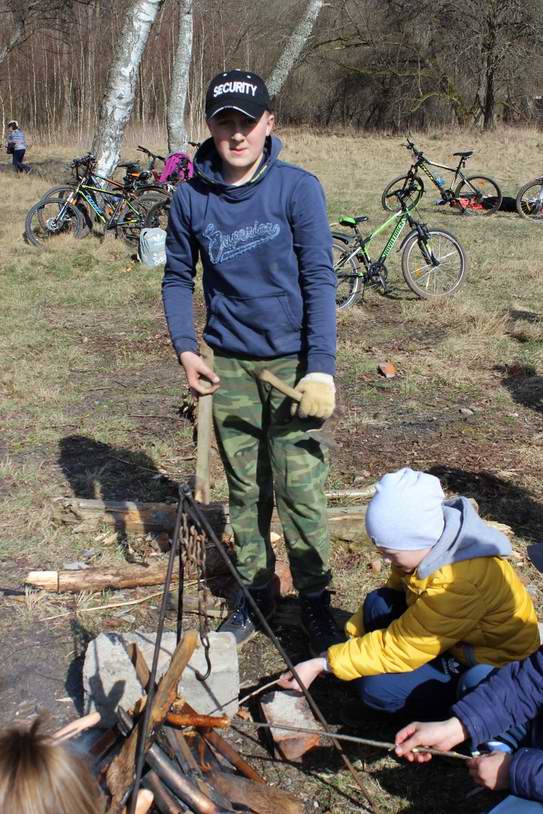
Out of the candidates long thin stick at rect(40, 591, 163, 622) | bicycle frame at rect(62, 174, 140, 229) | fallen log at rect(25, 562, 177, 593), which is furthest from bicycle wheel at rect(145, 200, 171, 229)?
long thin stick at rect(40, 591, 163, 622)

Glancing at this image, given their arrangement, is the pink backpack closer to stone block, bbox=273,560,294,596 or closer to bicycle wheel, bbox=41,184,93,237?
bicycle wheel, bbox=41,184,93,237

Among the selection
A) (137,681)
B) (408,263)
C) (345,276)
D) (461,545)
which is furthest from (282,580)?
(408,263)

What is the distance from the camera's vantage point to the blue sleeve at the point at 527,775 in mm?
1924

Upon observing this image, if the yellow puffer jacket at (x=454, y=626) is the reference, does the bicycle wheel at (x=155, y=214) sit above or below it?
above

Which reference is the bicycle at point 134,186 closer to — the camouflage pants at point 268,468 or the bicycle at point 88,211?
the bicycle at point 88,211

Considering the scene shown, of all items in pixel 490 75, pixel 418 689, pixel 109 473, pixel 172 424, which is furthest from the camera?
pixel 490 75

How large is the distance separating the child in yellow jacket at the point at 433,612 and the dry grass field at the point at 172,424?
269mm

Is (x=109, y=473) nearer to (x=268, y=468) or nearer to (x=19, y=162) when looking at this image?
(x=268, y=468)

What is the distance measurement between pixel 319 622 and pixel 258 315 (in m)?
1.10

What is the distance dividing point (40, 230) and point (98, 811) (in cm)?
1011

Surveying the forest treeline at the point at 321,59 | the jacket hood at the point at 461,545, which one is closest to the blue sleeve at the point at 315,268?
the jacket hood at the point at 461,545

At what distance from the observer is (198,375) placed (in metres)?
2.76

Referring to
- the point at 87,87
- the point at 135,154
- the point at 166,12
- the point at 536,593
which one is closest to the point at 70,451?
the point at 536,593

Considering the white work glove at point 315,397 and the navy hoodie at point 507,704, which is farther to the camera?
the white work glove at point 315,397
